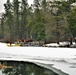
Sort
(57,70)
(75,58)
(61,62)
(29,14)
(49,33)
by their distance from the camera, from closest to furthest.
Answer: (57,70) < (61,62) < (75,58) < (49,33) < (29,14)

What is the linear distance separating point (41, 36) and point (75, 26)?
424 inches

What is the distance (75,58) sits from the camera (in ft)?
51.0

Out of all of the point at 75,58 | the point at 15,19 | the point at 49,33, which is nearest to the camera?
the point at 75,58

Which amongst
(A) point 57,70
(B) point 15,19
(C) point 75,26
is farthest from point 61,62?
(B) point 15,19

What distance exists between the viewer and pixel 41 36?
158ft

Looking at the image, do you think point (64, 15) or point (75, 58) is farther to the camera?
point (64, 15)

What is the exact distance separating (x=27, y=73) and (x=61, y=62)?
105 inches

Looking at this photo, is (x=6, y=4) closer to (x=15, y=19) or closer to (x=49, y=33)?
(x=15, y=19)

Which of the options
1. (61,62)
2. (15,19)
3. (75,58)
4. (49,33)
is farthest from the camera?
(15,19)

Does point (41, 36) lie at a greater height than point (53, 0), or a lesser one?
lesser

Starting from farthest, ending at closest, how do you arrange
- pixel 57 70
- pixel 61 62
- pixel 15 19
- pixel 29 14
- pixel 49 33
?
pixel 15 19 → pixel 29 14 → pixel 49 33 → pixel 61 62 → pixel 57 70

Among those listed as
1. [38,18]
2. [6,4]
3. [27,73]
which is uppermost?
[6,4]

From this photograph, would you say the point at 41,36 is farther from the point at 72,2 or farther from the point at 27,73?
the point at 27,73

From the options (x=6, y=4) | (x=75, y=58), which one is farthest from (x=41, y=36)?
(x=75, y=58)
